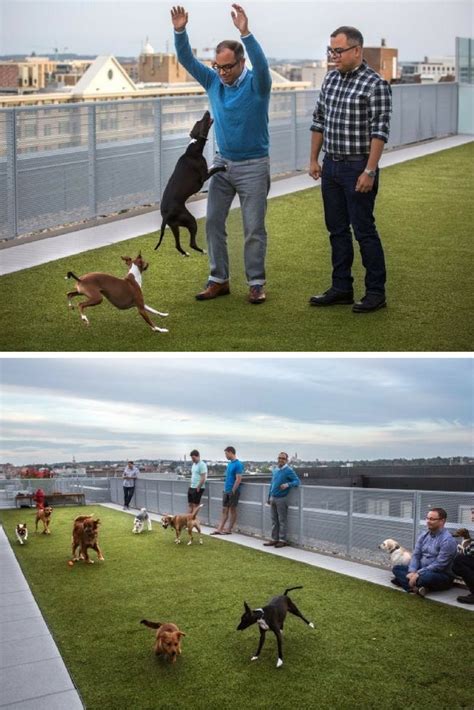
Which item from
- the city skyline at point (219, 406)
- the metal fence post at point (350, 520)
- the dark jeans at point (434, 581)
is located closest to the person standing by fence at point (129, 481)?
the city skyline at point (219, 406)

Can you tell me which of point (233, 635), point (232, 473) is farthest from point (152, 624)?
point (232, 473)

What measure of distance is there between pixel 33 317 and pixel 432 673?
8.82 ft

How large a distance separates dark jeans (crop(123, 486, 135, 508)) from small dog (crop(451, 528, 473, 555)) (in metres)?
1.70

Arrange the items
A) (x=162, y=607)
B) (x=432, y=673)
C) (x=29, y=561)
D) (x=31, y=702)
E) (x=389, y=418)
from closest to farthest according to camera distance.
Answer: (x=31, y=702) < (x=432, y=673) < (x=162, y=607) < (x=389, y=418) < (x=29, y=561)

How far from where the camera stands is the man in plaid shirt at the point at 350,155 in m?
4.48

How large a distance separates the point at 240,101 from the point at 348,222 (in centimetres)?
Answer: 102

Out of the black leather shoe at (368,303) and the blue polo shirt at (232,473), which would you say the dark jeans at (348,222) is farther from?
the blue polo shirt at (232,473)

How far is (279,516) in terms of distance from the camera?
5887 millimetres

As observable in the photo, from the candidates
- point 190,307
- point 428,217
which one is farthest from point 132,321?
point 428,217

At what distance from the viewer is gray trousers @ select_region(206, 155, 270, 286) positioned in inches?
177

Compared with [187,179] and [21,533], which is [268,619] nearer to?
[187,179]

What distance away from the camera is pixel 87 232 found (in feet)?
22.6

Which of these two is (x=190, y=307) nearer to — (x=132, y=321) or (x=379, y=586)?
(x=132, y=321)

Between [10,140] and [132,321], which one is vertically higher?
[10,140]
